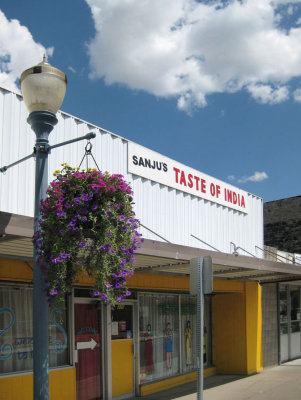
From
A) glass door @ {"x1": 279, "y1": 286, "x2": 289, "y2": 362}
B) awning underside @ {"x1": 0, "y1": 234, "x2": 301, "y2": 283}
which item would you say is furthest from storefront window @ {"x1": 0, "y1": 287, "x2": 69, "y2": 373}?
glass door @ {"x1": 279, "y1": 286, "x2": 289, "y2": 362}

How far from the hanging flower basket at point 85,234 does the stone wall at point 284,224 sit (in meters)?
19.1

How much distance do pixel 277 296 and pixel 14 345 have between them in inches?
402

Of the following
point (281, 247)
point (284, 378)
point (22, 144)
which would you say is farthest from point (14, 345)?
point (281, 247)

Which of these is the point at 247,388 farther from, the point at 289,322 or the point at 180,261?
the point at 289,322

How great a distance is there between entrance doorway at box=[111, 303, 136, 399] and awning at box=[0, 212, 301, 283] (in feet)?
3.54

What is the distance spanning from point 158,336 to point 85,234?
7728 millimetres

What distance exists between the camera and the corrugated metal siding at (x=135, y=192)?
28.7ft

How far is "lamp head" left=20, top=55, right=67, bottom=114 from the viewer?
5043mm

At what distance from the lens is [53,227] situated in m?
4.91

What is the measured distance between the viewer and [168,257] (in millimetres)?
8812

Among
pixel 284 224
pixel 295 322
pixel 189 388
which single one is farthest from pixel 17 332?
pixel 284 224

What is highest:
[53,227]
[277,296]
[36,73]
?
[36,73]

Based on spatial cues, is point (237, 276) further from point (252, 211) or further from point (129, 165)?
point (129, 165)

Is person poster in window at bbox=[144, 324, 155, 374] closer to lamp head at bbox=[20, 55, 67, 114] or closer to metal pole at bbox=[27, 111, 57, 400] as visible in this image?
metal pole at bbox=[27, 111, 57, 400]
